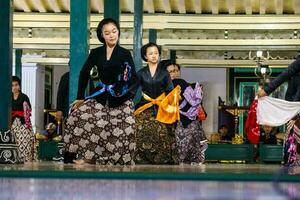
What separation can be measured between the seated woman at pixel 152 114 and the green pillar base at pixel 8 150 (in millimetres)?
1386

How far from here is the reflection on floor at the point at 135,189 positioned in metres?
4.34

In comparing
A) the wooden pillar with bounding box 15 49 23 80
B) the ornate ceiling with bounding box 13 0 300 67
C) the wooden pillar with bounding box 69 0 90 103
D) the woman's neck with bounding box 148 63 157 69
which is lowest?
the woman's neck with bounding box 148 63 157 69

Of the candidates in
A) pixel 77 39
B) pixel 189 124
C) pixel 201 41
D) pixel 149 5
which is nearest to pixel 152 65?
pixel 77 39

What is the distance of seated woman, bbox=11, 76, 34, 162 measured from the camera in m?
10.6

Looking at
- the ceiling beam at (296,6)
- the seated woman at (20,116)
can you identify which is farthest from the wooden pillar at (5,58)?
the ceiling beam at (296,6)

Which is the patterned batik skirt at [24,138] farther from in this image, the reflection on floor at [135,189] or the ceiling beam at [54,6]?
the ceiling beam at [54,6]

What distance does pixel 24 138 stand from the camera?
11008 mm

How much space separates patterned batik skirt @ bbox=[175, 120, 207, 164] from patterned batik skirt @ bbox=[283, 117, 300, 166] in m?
2.09

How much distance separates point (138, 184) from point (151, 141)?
3.07 m

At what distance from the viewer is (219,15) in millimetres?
17719

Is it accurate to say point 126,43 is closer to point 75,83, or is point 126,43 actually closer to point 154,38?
point 154,38

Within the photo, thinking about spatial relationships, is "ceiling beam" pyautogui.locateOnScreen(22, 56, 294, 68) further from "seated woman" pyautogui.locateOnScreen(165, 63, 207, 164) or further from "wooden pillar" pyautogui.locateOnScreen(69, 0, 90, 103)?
"wooden pillar" pyautogui.locateOnScreen(69, 0, 90, 103)

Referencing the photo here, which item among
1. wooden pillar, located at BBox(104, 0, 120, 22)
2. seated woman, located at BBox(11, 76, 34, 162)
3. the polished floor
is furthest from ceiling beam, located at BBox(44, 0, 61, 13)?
the polished floor

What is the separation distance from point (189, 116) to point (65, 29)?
9999 mm
